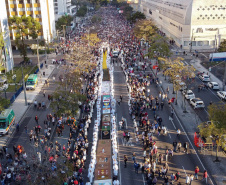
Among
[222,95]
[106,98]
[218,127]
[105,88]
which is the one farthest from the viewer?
[105,88]

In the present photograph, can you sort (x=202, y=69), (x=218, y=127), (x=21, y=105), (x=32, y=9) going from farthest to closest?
(x=32, y=9)
(x=202, y=69)
(x=21, y=105)
(x=218, y=127)

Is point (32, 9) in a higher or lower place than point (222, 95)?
higher

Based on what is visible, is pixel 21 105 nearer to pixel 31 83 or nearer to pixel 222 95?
pixel 31 83

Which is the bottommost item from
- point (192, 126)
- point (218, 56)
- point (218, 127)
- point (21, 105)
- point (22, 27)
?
point (192, 126)

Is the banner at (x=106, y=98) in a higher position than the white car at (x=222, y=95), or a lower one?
higher

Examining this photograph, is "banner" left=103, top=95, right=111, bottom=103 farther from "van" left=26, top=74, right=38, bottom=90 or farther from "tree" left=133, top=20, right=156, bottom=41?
"tree" left=133, top=20, right=156, bottom=41

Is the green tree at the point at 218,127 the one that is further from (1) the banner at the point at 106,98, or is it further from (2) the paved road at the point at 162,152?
(1) the banner at the point at 106,98

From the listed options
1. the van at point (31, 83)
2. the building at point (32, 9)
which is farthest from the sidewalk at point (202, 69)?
the building at point (32, 9)

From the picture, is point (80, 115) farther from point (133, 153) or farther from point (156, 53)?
point (156, 53)

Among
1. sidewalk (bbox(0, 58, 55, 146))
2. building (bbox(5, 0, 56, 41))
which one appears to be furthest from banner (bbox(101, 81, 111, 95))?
building (bbox(5, 0, 56, 41))

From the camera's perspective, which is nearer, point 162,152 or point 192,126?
point 162,152

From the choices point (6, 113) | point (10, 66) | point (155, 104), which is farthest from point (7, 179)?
point (10, 66)

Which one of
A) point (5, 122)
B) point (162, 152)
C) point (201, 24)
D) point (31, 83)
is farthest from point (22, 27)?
point (162, 152)
